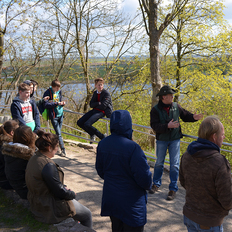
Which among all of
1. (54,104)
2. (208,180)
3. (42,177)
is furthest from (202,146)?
(54,104)

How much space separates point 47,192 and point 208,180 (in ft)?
5.69

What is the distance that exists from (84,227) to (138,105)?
16607mm

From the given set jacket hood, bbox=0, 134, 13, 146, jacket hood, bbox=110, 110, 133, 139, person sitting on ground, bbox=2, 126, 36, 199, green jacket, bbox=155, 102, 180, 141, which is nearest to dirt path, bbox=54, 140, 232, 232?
green jacket, bbox=155, 102, 180, 141

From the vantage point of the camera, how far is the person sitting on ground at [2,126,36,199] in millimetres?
3092

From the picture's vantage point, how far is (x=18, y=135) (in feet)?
10.2

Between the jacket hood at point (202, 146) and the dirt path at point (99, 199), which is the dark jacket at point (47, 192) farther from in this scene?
the jacket hood at point (202, 146)

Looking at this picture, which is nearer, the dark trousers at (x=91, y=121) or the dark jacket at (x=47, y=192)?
the dark jacket at (x=47, y=192)

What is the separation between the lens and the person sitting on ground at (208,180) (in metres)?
2.07

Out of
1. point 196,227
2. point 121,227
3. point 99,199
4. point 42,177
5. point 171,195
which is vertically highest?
point 42,177

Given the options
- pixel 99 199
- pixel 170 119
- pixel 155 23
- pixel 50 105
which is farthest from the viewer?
pixel 155 23

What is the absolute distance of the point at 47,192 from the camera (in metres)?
2.82

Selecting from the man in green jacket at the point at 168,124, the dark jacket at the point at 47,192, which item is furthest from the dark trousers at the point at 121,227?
the man in green jacket at the point at 168,124

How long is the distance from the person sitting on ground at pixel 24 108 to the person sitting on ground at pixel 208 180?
3444 millimetres

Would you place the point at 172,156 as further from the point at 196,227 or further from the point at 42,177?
the point at 42,177
